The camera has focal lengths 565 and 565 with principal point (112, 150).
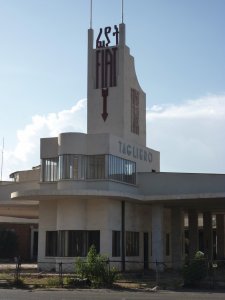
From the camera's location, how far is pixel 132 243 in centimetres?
4172

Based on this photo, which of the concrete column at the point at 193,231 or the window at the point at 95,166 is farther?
the concrete column at the point at 193,231

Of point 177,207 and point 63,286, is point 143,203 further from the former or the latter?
point 63,286

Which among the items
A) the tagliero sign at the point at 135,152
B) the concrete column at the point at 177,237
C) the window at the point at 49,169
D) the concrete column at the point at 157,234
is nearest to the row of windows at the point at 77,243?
the concrete column at the point at 157,234

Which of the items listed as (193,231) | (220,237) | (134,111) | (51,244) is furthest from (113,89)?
(220,237)

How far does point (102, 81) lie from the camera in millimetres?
43312

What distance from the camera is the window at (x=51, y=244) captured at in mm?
39406

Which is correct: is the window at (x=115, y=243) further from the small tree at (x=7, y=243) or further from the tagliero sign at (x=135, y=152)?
the small tree at (x=7, y=243)

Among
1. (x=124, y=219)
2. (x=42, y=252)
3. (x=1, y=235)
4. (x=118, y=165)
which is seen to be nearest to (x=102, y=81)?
(x=118, y=165)

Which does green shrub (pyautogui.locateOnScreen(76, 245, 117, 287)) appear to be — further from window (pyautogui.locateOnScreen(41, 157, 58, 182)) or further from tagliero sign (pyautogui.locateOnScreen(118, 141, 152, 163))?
tagliero sign (pyautogui.locateOnScreen(118, 141, 152, 163))

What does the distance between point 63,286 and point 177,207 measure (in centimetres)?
2094

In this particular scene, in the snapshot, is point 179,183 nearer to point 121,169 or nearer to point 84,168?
point 121,169

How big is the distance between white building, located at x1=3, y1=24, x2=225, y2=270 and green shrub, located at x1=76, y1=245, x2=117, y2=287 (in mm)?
7239

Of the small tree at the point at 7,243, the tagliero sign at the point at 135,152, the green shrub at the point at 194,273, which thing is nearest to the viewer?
the green shrub at the point at 194,273

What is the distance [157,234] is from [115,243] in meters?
3.86
